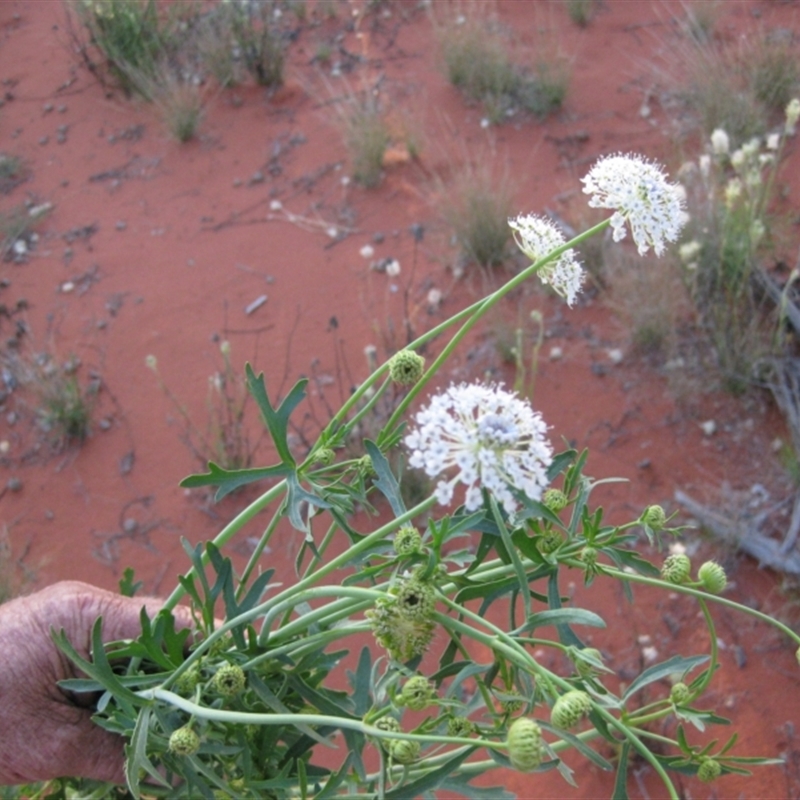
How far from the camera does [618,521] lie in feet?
8.96

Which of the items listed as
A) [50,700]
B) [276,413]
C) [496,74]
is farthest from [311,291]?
[276,413]

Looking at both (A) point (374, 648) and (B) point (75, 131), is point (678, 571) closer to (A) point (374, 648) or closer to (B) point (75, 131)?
(A) point (374, 648)

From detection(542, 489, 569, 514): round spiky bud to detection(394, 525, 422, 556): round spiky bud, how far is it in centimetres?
19

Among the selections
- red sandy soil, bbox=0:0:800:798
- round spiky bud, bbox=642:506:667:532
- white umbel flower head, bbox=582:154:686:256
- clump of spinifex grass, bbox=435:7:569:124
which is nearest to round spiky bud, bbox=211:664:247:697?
round spiky bud, bbox=642:506:667:532

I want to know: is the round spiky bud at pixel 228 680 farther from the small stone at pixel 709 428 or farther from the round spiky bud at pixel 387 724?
the small stone at pixel 709 428

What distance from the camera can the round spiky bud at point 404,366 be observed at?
1048 millimetres

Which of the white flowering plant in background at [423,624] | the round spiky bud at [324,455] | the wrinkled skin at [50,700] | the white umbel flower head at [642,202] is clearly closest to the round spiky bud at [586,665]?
the white flowering plant in background at [423,624]

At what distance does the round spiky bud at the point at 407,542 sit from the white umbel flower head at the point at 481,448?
107 millimetres

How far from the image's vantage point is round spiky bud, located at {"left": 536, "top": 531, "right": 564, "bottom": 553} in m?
1.01

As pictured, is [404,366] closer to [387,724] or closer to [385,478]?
[385,478]

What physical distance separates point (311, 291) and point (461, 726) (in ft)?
9.42

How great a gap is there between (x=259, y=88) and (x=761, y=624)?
3.93 meters

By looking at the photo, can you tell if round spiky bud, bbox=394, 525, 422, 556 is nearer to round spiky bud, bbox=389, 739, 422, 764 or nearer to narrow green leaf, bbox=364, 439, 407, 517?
narrow green leaf, bbox=364, 439, 407, 517

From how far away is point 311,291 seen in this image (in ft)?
12.1
